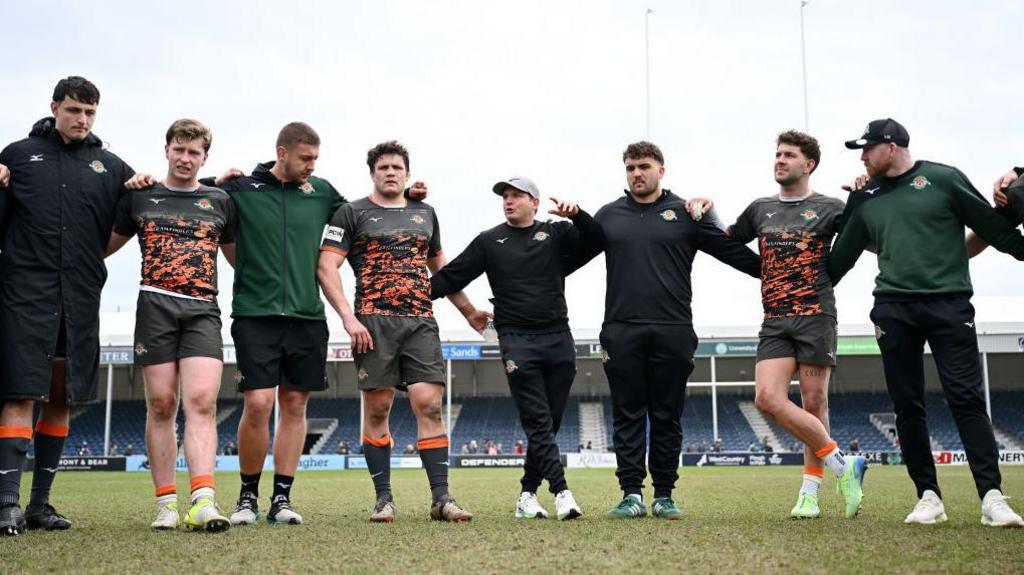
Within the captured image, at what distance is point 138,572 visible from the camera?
11.8 feet

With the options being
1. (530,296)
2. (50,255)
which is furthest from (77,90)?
(530,296)

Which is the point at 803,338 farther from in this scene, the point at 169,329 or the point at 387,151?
the point at 169,329

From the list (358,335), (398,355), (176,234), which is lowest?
(398,355)

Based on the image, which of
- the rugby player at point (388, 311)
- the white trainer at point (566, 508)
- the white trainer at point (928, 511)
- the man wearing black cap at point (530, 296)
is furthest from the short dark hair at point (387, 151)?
the white trainer at point (928, 511)

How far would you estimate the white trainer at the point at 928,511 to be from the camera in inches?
210

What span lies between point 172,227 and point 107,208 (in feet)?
1.52

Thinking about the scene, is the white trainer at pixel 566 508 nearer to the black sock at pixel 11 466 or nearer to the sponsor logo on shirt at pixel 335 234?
the sponsor logo on shirt at pixel 335 234

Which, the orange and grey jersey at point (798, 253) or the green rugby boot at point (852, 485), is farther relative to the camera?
the orange and grey jersey at point (798, 253)

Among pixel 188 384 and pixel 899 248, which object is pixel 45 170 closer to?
pixel 188 384

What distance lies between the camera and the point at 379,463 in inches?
239

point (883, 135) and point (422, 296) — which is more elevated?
point (883, 135)

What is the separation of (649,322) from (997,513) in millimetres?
2215

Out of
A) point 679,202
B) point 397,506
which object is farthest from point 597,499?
point 679,202

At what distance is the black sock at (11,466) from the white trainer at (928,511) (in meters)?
4.97
